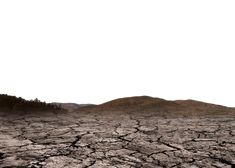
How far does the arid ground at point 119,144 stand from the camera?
12.3ft

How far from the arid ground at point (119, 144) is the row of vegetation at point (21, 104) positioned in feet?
7.21

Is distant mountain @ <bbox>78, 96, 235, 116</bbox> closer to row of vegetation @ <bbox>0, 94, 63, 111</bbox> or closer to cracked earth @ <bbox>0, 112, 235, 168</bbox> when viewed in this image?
row of vegetation @ <bbox>0, 94, 63, 111</bbox>

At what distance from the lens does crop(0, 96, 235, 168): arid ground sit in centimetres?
375

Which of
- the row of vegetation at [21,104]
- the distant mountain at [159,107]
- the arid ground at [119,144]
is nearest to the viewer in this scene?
the arid ground at [119,144]

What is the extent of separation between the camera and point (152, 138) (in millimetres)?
4977

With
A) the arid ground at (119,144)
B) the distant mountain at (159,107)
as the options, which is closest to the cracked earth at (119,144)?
the arid ground at (119,144)

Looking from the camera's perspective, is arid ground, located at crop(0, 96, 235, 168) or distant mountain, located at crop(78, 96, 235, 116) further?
distant mountain, located at crop(78, 96, 235, 116)

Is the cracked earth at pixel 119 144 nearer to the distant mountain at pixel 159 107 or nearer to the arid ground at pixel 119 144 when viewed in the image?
the arid ground at pixel 119 144

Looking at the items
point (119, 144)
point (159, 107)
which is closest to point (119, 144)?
point (119, 144)

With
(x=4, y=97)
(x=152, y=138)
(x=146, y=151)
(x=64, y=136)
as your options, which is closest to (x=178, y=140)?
(x=152, y=138)

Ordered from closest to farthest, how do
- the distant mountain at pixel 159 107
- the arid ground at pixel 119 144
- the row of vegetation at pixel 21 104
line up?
the arid ground at pixel 119 144 → the distant mountain at pixel 159 107 → the row of vegetation at pixel 21 104

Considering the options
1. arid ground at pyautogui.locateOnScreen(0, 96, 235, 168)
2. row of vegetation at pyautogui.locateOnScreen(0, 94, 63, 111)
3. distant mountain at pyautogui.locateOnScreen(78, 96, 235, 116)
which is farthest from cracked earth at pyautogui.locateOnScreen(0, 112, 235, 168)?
row of vegetation at pyautogui.locateOnScreen(0, 94, 63, 111)

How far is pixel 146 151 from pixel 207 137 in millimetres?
1246

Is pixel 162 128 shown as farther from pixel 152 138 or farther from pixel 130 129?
pixel 152 138
